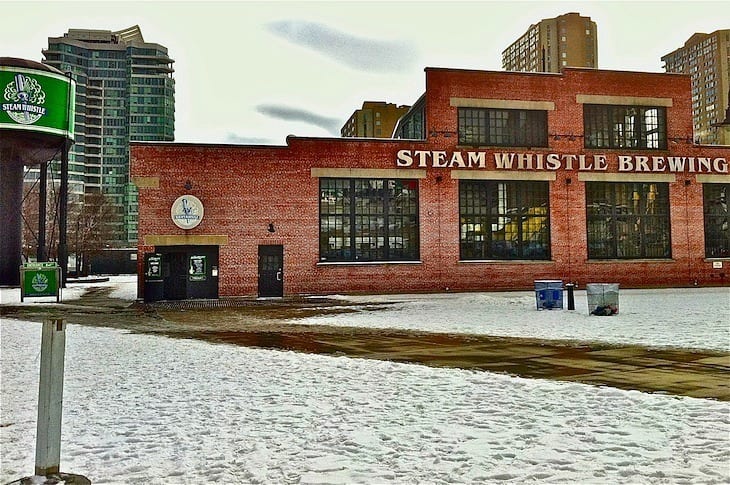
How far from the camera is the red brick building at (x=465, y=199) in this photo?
27.0m

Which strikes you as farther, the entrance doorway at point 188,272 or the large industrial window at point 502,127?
the large industrial window at point 502,127

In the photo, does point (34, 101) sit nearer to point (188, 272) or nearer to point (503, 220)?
point (188, 272)

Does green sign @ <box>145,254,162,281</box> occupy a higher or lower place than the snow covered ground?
higher

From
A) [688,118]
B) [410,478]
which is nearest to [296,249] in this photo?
[688,118]

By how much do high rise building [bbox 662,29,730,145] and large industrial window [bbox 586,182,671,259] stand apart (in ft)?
378

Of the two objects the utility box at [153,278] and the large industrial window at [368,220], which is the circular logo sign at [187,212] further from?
the large industrial window at [368,220]

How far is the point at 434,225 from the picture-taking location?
28.9 m

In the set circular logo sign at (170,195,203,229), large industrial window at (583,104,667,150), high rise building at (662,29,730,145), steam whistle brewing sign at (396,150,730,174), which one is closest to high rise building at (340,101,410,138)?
high rise building at (662,29,730,145)

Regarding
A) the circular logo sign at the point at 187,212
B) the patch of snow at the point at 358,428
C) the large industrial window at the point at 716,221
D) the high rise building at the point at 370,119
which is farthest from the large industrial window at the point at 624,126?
the high rise building at the point at 370,119

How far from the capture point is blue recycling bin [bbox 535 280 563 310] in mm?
19516

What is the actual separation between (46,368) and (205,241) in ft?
75.1

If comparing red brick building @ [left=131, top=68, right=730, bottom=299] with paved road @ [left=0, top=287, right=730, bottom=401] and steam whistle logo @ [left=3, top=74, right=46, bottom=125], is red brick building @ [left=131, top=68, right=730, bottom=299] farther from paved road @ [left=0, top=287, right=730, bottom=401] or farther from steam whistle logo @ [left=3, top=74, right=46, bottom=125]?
paved road @ [left=0, top=287, right=730, bottom=401]

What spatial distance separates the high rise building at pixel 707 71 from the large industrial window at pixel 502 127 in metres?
118

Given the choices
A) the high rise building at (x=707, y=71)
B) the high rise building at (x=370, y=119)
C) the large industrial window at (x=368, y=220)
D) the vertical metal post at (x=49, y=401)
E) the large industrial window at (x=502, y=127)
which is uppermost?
the high rise building at (x=707, y=71)
